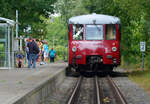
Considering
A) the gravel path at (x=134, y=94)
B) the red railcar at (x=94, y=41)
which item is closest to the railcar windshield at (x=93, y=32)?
the red railcar at (x=94, y=41)

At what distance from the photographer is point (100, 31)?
78.7 ft

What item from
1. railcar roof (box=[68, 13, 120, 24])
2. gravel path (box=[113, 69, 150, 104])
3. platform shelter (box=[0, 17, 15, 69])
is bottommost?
gravel path (box=[113, 69, 150, 104])

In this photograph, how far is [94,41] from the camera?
2353 centimetres

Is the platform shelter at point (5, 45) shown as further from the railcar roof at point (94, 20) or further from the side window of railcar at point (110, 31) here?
the side window of railcar at point (110, 31)

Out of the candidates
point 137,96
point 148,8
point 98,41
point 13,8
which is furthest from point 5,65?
point 13,8

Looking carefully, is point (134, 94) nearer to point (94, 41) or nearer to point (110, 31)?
point (94, 41)

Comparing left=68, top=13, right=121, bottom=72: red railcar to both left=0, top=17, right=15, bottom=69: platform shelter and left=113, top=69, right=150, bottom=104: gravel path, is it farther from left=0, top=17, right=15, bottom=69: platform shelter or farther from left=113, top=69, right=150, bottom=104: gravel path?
left=113, top=69, right=150, bottom=104: gravel path

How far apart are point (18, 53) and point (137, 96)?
476 inches

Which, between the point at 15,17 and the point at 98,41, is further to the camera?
the point at 15,17

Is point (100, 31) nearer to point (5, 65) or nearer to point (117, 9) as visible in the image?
point (5, 65)

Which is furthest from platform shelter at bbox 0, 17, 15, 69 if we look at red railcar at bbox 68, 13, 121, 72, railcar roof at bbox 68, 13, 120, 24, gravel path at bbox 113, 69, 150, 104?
Answer: gravel path at bbox 113, 69, 150, 104

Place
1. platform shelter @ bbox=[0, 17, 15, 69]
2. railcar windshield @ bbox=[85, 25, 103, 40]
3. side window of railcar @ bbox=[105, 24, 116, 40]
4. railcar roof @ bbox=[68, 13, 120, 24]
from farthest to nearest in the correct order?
1. railcar roof @ bbox=[68, 13, 120, 24]
2. side window of railcar @ bbox=[105, 24, 116, 40]
3. railcar windshield @ bbox=[85, 25, 103, 40]
4. platform shelter @ bbox=[0, 17, 15, 69]

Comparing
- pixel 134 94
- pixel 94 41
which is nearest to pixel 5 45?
pixel 94 41

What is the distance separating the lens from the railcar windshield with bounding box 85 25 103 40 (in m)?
23.8
